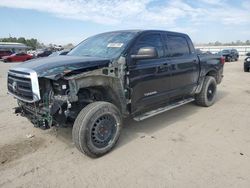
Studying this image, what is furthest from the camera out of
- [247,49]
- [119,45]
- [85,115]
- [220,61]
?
[247,49]

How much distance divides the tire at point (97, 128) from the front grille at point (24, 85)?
2.47 feet

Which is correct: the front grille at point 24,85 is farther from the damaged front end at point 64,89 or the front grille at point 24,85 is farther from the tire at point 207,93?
the tire at point 207,93

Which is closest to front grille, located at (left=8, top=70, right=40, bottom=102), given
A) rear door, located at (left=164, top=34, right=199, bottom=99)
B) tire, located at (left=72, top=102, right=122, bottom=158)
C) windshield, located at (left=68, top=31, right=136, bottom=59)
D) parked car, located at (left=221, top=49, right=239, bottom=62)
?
tire, located at (left=72, top=102, right=122, bottom=158)

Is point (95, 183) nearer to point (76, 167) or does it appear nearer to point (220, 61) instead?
point (76, 167)

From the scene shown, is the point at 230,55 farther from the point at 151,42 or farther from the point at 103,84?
the point at 103,84

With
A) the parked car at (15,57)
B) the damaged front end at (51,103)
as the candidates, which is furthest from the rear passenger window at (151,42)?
the parked car at (15,57)

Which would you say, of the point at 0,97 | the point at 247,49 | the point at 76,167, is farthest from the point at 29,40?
the point at 76,167

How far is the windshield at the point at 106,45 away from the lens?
471 centimetres

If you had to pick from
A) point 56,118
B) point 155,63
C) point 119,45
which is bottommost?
point 56,118

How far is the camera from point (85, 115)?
399 centimetres

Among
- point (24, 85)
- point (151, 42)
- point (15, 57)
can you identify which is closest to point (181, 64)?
point (151, 42)

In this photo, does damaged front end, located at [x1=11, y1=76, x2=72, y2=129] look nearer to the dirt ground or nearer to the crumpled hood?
the crumpled hood

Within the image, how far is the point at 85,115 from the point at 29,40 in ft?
334

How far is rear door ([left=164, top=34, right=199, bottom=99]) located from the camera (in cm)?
571
